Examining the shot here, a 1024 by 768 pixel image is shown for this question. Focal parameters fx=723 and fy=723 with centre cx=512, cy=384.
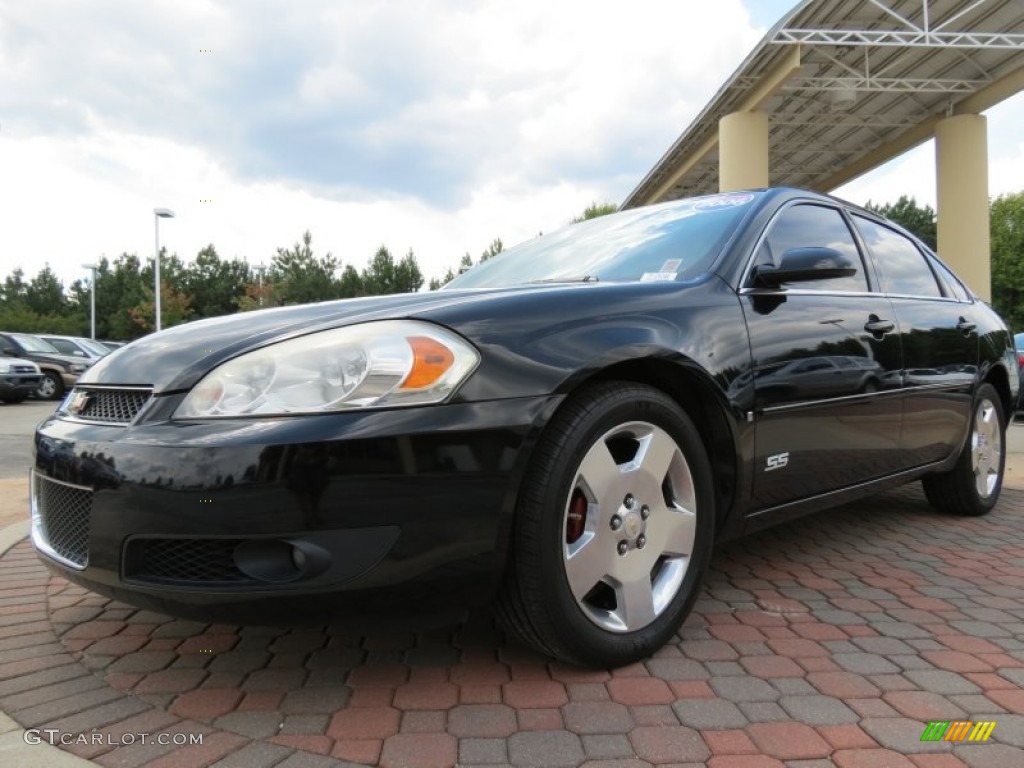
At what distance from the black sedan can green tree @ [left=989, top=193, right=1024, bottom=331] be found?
46905mm

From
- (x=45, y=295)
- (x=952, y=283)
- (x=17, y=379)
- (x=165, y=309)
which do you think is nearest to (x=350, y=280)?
(x=165, y=309)

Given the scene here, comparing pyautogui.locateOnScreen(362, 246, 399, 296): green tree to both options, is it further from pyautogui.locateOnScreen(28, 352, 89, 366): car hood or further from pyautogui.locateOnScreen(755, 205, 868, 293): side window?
pyautogui.locateOnScreen(755, 205, 868, 293): side window

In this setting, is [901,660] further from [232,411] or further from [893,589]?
[232,411]

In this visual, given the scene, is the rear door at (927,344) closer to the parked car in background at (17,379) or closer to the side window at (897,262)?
the side window at (897,262)

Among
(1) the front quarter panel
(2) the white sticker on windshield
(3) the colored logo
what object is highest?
(2) the white sticker on windshield

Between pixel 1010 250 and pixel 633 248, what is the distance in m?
47.8

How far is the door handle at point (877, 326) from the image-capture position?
2881mm

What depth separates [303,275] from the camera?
46.4m

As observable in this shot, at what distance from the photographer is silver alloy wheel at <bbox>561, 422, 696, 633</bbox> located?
74.2 inches

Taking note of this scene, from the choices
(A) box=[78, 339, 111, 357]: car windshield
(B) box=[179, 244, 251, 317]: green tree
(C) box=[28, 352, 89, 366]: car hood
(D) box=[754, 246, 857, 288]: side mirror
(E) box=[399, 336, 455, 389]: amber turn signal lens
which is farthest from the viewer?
(B) box=[179, 244, 251, 317]: green tree

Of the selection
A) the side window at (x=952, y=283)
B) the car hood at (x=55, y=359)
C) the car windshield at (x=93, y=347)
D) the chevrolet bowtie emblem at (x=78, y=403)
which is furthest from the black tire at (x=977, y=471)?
the car windshield at (x=93, y=347)

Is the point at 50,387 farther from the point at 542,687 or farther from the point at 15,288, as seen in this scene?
the point at 15,288

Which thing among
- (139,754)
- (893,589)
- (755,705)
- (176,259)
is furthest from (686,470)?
(176,259)

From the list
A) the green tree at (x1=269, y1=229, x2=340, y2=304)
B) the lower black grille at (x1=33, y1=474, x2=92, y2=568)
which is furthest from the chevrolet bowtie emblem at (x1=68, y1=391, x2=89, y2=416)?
the green tree at (x1=269, y1=229, x2=340, y2=304)
